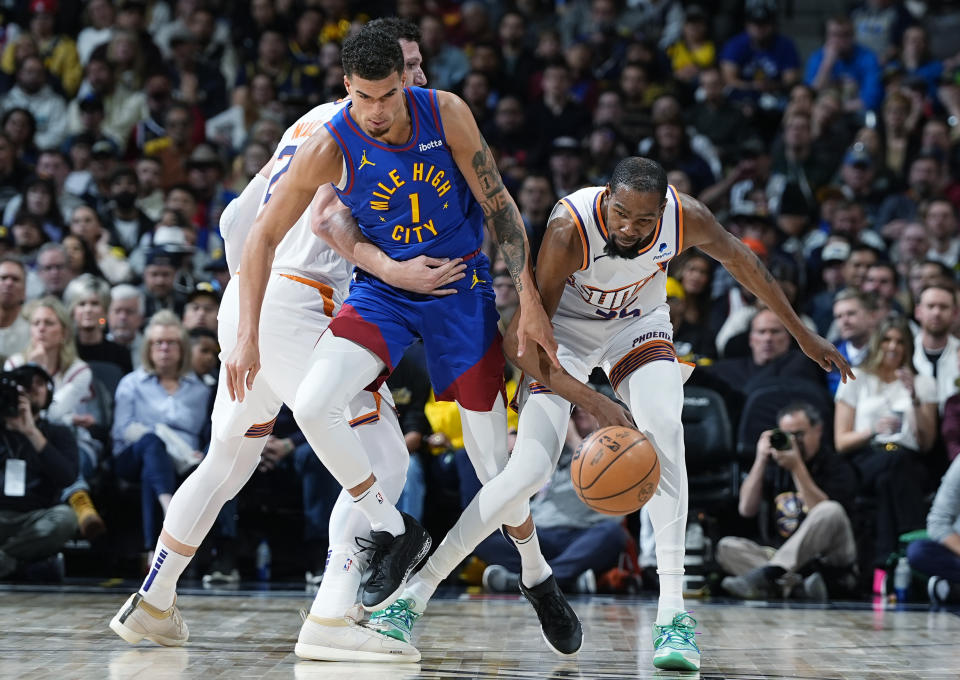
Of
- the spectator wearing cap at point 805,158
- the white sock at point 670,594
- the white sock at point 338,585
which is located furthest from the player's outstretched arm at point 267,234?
the spectator wearing cap at point 805,158

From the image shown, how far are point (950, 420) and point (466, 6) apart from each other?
7.65 metres

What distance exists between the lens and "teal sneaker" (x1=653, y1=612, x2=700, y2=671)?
4227mm

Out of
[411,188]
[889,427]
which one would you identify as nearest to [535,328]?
[411,188]

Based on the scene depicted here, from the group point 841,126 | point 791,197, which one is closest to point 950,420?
point 791,197

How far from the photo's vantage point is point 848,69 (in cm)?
1222

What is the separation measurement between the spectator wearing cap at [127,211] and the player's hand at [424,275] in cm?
633

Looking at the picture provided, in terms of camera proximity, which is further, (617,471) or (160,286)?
(160,286)

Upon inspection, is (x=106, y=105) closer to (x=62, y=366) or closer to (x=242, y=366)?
(x=62, y=366)

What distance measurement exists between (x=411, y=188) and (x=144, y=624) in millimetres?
1952

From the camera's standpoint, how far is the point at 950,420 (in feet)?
24.0

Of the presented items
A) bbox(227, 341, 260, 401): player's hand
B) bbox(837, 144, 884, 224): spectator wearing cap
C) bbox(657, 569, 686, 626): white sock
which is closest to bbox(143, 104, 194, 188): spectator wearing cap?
bbox(837, 144, 884, 224): spectator wearing cap

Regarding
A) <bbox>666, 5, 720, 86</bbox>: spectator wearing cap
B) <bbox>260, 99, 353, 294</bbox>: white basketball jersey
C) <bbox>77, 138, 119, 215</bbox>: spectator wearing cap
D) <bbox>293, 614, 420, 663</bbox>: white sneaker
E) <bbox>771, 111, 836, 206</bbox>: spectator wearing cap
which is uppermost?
<bbox>666, 5, 720, 86</bbox>: spectator wearing cap

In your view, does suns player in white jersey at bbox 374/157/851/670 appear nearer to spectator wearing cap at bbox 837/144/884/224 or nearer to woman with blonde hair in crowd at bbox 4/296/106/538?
woman with blonde hair in crowd at bbox 4/296/106/538

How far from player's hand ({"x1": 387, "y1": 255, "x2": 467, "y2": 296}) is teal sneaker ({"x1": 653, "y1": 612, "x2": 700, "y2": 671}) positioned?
1.43 meters
